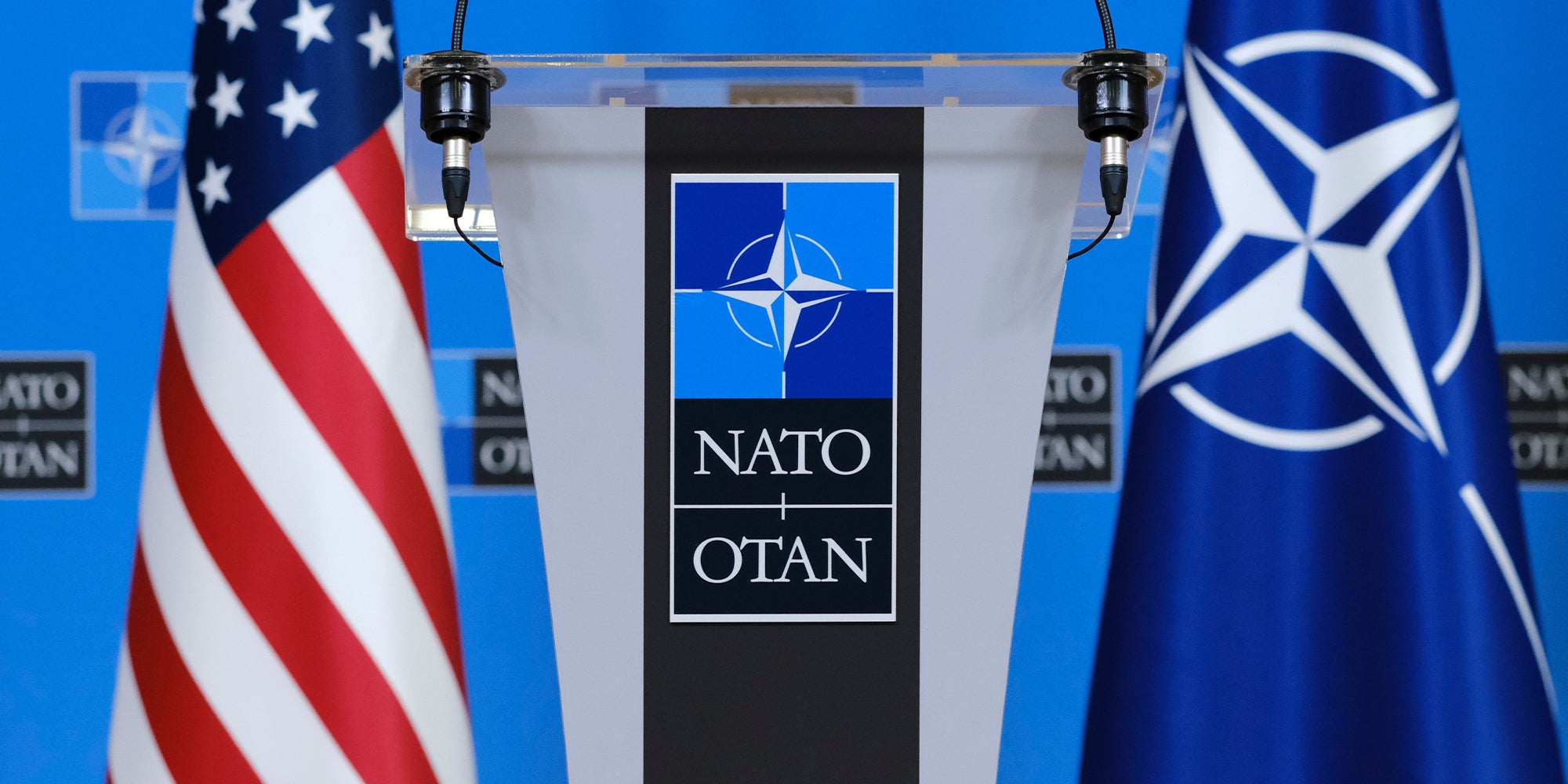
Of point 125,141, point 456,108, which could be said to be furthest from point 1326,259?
point 125,141

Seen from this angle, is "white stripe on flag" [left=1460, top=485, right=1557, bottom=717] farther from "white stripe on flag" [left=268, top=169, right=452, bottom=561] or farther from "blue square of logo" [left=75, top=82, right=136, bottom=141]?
"blue square of logo" [left=75, top=82, right=136, bottom=141]

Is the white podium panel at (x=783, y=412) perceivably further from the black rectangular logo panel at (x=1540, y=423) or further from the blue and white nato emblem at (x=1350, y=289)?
the black rectangular logo panel at (x=1540, y=423)

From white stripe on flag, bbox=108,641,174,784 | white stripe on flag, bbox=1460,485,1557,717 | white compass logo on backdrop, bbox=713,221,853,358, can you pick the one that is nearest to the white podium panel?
white compass logo on backdrop, bbox=713,221,853,358

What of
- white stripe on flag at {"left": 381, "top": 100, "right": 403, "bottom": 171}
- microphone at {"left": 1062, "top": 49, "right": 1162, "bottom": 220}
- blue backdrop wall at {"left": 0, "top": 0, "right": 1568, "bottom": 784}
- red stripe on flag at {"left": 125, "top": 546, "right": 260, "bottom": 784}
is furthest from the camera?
blue backdrop wall at {"left": 0, "top": 0, "right": 1568, "bottom": 784}

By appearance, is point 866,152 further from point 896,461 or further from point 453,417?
point 453,417

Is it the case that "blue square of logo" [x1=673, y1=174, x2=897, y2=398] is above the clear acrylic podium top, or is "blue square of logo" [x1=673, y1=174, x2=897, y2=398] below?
below

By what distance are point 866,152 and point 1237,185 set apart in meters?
0.24

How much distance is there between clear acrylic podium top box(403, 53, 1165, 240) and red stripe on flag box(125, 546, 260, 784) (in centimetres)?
48

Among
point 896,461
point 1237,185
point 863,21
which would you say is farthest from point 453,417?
point 1237,185

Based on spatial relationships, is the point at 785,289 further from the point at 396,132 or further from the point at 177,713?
the point at 177,713

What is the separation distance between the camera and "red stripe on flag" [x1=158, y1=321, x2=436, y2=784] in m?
0.83

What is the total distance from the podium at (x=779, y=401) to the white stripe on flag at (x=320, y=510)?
286mm

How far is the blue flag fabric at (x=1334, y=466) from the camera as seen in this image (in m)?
0.65

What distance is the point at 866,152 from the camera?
2.13ft
